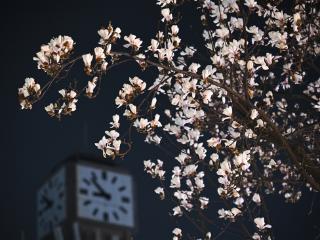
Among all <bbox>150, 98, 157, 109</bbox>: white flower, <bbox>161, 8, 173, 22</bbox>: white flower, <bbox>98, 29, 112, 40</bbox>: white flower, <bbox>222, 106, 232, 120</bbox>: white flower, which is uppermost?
<bbox>161, 8, 173, 22</bbox>: white flower

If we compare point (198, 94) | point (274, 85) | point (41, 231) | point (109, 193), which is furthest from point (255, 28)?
point (41, 231)

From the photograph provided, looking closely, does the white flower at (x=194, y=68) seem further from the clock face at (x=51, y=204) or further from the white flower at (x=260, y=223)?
the clock face at (x=51, y=204)

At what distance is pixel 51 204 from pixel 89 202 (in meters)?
4.62

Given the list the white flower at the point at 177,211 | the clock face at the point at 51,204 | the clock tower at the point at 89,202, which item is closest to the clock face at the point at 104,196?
the clock tower at the point at 89,202

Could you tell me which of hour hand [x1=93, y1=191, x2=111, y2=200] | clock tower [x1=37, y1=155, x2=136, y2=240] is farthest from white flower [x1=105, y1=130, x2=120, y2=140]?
hour hand [x1=93, y1=191, x2=111, y2=200]

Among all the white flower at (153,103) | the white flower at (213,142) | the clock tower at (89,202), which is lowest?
the white flower at (213,142)

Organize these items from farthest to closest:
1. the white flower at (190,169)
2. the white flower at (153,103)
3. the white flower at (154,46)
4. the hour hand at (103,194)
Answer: the hour hand at (103,194)
the white flower at (190,169)
the white flower at (154,46)
the white flower at (153,103)

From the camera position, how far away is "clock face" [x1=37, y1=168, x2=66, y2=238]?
55.5 meters

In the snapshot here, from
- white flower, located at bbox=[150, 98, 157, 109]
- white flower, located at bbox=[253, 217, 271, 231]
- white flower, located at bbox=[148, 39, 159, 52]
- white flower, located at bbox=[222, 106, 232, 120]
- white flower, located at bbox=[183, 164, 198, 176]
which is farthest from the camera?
white flower, located at bbox=[183, 164, 198, 176]

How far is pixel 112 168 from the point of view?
5694 centimetres

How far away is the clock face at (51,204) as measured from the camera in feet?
182

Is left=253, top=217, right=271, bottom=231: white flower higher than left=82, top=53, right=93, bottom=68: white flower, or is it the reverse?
left=82, top=53, right=93, bottom=68: white flower

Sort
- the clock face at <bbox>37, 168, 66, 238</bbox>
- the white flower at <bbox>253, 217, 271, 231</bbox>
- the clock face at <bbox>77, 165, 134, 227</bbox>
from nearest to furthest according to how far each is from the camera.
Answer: the white flower at <bbox>253, 217, 271, 231</bbox> → the clock face at <bbox>77, 165, 134, 227</bbox> → the clock face at <bbox>37, 168, 66, 238</bbox>

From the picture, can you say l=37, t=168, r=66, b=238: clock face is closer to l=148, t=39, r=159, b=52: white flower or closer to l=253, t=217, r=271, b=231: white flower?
l=253, t=217, r=271, b=231: white flower
